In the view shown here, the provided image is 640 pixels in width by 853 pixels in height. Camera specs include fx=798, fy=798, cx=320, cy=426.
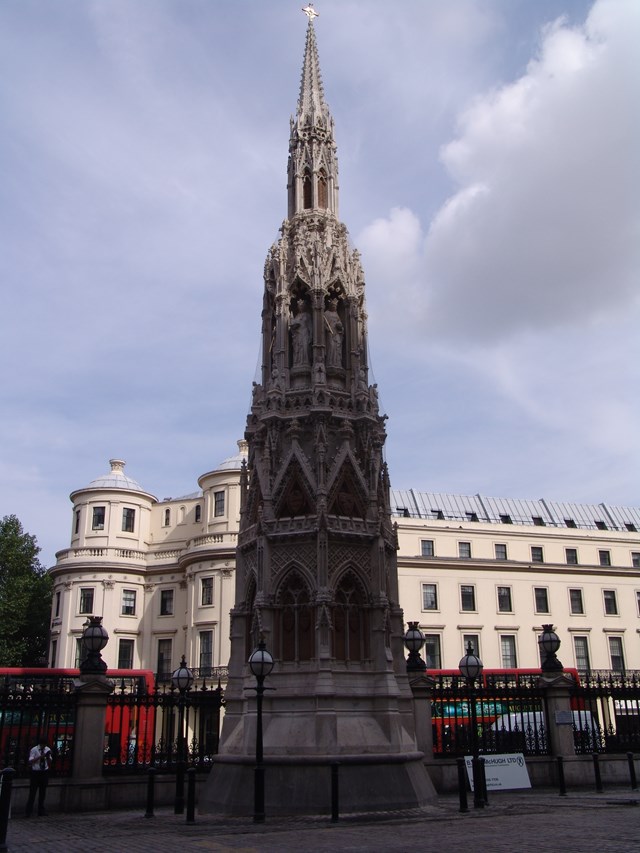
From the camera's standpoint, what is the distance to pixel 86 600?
167 feet

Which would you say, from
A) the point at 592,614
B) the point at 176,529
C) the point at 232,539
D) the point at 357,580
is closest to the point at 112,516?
the point at 176,529

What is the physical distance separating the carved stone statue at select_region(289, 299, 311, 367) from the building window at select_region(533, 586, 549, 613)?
38.0 metres

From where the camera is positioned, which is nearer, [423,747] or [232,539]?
[423,747]

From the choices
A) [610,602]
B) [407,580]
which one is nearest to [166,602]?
[407,580]

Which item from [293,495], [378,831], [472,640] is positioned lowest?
[378,831]

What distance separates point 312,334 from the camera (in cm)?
2212

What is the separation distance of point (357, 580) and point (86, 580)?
36.0 meters

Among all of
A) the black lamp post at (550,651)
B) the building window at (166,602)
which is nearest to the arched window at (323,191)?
the black lamp post at (550,651)

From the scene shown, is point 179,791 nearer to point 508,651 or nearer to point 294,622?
point 294,622

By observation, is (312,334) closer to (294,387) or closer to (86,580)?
(294,387)

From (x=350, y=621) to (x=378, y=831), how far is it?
598 centimetres

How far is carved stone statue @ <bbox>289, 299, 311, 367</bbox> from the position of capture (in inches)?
866

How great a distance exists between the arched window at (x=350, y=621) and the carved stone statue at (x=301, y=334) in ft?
20.1

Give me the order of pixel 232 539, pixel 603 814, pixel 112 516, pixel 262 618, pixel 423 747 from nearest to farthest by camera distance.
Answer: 1. pixel 603 814
2. pixel 262 618
3. pixel 423 747
4. pixel 232 539
5. pixel 112 516
